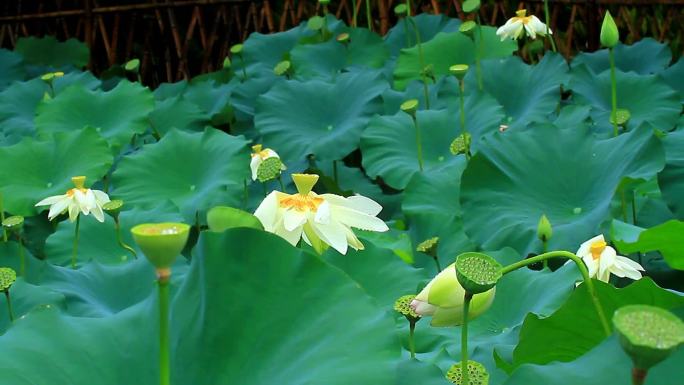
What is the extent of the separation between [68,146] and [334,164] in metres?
0.62

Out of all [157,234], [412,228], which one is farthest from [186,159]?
[157,234]

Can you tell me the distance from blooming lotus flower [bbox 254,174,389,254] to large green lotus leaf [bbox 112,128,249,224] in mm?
917

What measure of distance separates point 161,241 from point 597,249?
71 centimetres

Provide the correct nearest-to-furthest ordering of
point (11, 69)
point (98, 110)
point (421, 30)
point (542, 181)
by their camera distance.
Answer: point (542, 181)
point (98, 110)
point (421, 30)
point (11, 69)

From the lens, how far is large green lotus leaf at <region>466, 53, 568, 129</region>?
212cm

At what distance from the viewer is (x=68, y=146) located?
2.03 metres

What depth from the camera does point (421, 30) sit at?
9.58ft

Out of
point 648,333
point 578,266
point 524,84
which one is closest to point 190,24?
point 524,84

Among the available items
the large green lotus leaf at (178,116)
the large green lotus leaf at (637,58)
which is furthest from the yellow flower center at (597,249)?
the large green lotus leaf at (178,116)

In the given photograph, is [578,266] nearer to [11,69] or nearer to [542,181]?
[542,181]

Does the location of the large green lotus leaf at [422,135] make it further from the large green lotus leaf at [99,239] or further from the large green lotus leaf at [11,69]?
the large green lotus leaf at [11,69]

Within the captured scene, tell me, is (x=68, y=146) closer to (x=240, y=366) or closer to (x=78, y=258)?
(x=78, y=258)

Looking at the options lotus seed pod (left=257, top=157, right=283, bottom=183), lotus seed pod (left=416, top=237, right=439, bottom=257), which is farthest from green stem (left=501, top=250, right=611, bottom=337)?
lotus seed pod (left=257, top=157, right=283, bottom=183)

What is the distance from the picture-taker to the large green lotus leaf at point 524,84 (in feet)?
6.94
